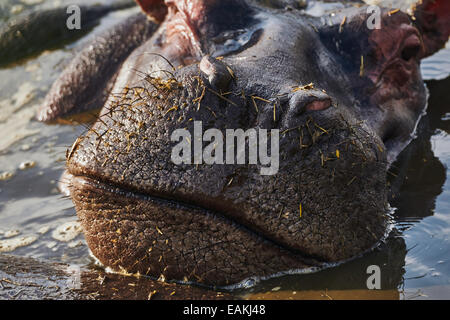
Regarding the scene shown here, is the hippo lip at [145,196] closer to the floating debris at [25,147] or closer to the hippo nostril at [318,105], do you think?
the hippo nostril at [318,105]

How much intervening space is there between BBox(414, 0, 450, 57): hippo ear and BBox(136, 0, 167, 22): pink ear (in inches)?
76.7

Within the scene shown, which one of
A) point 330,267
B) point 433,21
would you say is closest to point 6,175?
point 330,267

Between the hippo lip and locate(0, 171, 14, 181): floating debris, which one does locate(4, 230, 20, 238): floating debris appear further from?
the hippo lip

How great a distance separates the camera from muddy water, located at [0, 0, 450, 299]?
3.06 metres

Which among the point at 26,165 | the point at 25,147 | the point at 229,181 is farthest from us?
the point at 25,147

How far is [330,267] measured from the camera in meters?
3.17

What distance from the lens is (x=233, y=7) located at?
3932 mm

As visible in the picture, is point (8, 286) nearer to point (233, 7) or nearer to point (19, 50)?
point (233, 7)

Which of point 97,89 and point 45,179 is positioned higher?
point 97,89

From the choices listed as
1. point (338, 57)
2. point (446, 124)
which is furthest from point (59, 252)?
point (446, 124)

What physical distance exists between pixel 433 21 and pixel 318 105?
2.49m

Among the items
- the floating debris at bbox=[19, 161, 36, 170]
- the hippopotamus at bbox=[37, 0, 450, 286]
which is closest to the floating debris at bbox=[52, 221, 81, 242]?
the hippopotamus at bbox=[37, 0, 450, 286]

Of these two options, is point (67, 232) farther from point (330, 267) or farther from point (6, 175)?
point (330, 267)
